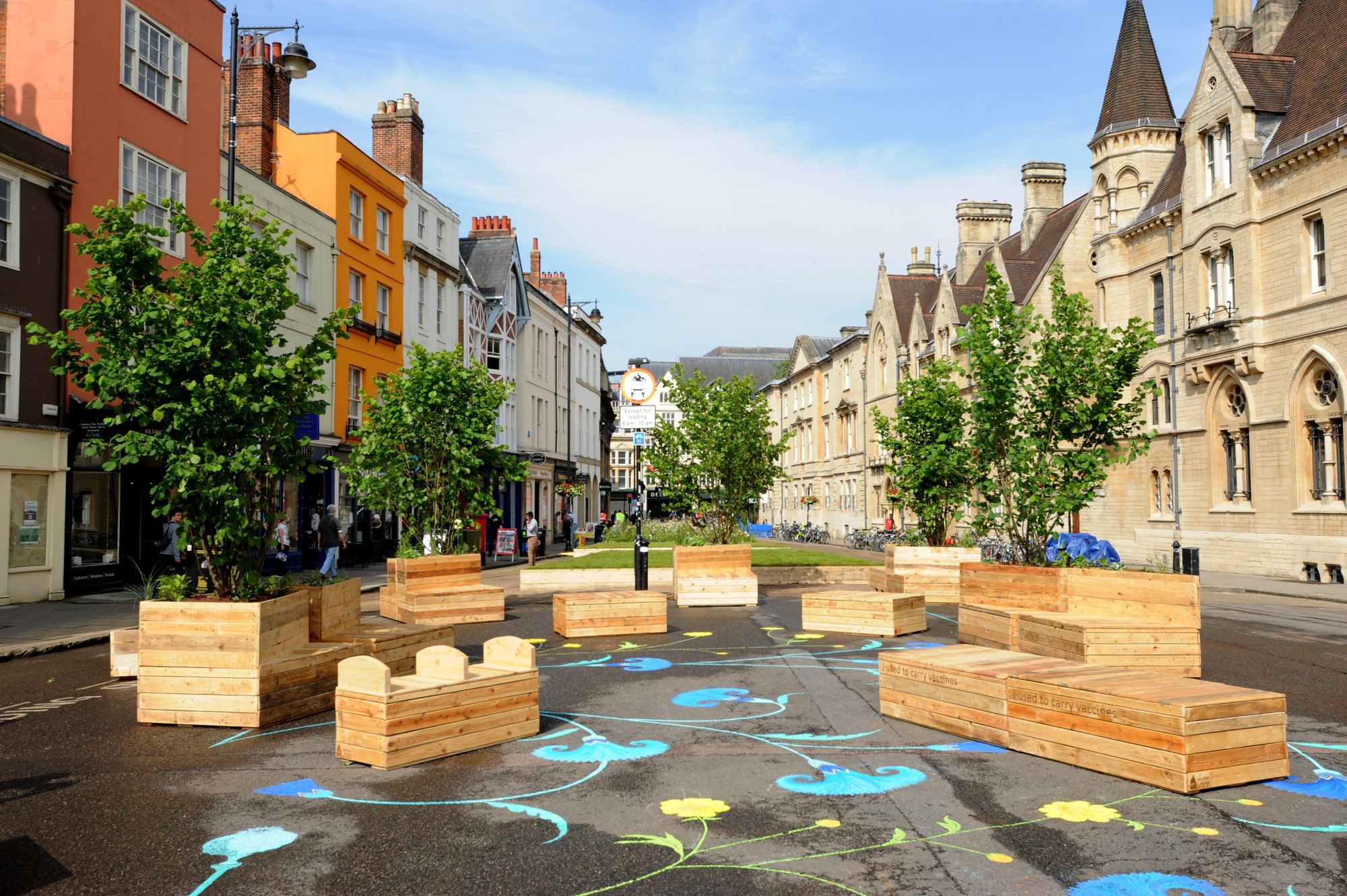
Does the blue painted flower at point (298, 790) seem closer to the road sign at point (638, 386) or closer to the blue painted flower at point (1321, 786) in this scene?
the blue painted flower at point (1321, 786)

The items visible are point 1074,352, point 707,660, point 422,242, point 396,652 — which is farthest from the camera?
point 422,242

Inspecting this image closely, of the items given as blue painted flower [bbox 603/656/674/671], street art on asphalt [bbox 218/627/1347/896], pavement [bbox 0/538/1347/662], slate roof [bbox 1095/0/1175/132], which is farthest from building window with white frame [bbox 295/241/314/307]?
slate roof [bbox 1095/0/1175/132]

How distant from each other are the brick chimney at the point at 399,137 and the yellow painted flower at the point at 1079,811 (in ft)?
119

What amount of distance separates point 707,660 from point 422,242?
101 feet

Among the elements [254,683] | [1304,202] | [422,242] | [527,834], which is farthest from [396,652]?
[422,242]

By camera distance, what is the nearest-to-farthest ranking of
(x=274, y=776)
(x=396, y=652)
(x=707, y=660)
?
(x=274, y=776) < (x=396, y=652) < (x=707, y=660)

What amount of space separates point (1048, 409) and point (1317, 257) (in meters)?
18.3

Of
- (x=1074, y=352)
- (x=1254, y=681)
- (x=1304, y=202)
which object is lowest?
(x=1254, y=681)

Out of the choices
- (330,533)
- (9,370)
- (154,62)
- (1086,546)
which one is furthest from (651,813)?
(154,62)

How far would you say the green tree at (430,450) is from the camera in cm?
1777

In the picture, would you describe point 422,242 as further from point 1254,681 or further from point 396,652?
point 1254,681

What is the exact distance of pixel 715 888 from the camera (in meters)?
4.81

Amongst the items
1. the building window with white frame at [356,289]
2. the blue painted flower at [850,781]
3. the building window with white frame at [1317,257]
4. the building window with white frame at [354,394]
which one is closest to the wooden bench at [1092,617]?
the blue painted flower at [850,781]

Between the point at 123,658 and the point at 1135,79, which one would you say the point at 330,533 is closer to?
the point at 123,658
